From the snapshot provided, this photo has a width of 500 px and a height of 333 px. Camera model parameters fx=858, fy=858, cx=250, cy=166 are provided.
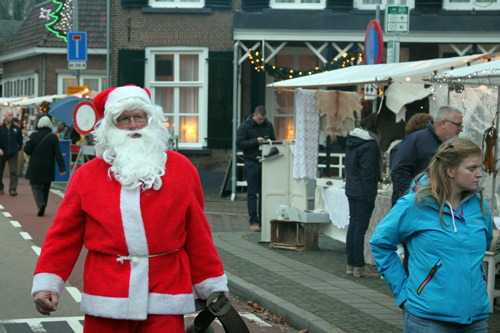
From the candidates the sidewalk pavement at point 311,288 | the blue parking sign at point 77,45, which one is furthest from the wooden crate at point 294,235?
the blue parking sign at point 77,45

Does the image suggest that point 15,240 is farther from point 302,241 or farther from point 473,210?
point 473,210

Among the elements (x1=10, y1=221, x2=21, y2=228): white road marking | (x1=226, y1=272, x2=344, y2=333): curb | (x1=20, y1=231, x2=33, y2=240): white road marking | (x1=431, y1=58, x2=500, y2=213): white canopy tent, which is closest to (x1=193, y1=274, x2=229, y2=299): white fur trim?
(x1=226, y1=272, x2=344, y2=333): curb

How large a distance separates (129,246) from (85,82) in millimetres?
33034

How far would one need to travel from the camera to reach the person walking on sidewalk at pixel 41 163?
15406 mm

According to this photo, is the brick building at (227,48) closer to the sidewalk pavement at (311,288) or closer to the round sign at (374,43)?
the round sign at (374,43)

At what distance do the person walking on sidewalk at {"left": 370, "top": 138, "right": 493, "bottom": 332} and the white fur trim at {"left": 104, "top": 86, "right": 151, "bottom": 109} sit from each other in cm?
132

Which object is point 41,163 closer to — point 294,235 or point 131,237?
point 294,235

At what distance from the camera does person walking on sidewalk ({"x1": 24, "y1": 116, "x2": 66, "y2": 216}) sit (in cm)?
1541

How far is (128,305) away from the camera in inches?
143

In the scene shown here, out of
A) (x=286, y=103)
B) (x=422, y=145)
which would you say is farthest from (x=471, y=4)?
(x=422, y=145)

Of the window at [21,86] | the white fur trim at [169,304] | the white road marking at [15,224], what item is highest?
the window at [21,86]

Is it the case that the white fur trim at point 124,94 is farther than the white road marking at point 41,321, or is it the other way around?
the white road marking at point 41,321

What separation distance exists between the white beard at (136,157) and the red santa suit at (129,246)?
1.6 inches

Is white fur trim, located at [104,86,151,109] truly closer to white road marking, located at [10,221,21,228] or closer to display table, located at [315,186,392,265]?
display table, located at [315,186,392,265]
